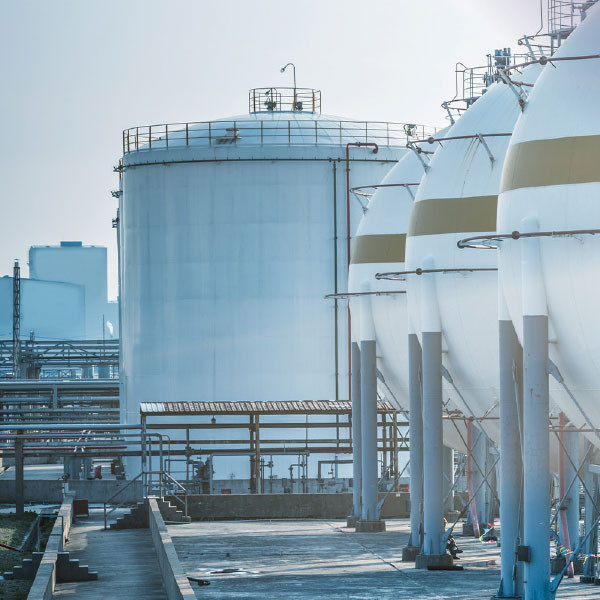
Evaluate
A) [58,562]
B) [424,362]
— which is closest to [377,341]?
[424,362]

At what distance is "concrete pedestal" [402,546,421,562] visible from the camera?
25.0 metres

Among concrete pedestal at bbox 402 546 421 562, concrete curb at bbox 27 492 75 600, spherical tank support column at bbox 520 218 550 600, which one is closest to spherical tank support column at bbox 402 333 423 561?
concrete pedestal at bbox 402 546 421 562

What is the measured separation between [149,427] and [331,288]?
6.71 meters

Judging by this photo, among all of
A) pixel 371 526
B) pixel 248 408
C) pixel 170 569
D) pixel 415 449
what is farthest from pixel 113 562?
pixel 248 408

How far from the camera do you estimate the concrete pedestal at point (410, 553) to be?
82.0 ft

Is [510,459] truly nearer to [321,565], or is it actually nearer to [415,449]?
Answer: [415,449]

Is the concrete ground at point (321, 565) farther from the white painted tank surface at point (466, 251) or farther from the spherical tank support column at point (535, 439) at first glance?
the white painted tank surface at point (466, 251)

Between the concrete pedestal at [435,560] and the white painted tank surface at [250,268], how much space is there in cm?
1665

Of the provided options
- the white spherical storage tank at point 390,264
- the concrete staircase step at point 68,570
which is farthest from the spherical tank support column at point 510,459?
the concrete staircase step at point 68,570

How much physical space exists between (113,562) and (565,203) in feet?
47.1

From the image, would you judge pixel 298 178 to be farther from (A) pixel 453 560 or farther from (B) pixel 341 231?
(A) pixel 453 560

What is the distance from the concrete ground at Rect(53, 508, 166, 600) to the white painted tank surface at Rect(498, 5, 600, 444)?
357 inches

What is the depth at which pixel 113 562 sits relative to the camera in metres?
28.0

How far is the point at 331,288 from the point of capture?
1601 inches
